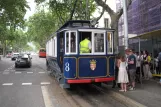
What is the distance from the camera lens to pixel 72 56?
1059 cm

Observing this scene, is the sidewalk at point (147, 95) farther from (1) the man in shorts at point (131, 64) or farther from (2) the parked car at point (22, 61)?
(2) the parked car at point (22, 61)

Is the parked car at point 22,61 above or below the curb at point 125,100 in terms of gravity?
above

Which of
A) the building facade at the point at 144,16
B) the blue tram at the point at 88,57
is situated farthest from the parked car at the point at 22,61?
the blue tram at the point at 88,57

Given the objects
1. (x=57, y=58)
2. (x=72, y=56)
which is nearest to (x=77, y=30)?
(x=72, y=56)

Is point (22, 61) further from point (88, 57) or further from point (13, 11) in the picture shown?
point (88, 57)

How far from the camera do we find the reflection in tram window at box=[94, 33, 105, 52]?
1102 cm

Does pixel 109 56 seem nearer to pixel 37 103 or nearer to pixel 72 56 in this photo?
pixel 72 56

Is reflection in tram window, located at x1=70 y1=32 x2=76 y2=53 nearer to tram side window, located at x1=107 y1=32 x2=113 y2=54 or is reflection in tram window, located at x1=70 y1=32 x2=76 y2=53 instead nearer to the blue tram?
the blue tram

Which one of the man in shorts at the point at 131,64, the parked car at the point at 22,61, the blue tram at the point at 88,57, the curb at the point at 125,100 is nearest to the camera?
the curb at the point at 125,100

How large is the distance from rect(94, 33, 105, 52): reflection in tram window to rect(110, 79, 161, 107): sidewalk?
204cm

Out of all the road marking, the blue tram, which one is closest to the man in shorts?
the blue tram

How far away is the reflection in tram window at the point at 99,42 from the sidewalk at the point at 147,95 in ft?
6.71

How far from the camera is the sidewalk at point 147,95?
337 inches

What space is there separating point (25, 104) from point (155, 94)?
186 inches
